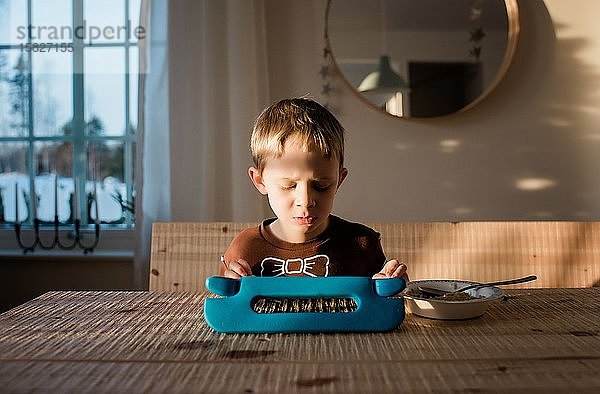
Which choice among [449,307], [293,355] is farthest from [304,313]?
[449,307]

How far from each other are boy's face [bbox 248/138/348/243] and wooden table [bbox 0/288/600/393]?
0.78 ft

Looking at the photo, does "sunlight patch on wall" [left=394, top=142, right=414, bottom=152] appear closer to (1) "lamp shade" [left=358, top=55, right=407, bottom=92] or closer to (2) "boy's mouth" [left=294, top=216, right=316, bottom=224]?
(1) "lamp shade" [left=358, top=55, right=407, bottom=92]

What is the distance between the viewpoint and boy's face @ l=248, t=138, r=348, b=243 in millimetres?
1186

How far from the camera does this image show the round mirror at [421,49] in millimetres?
2516

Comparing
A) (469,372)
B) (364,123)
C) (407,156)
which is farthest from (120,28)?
(469,372)

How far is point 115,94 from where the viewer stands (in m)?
2.80

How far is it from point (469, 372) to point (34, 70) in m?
2.41

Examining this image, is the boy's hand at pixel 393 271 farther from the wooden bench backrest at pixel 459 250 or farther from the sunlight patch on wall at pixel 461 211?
the sunlight patch on wall at pixel 461 211

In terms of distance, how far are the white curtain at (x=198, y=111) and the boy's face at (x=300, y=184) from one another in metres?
1.24

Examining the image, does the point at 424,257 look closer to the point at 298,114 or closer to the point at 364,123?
the point at 298,114

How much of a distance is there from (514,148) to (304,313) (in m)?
1.80

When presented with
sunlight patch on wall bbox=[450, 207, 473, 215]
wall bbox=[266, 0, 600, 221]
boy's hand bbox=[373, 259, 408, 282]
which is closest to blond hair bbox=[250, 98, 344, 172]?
boy's hand bbox=[373, 259, 408, 282]

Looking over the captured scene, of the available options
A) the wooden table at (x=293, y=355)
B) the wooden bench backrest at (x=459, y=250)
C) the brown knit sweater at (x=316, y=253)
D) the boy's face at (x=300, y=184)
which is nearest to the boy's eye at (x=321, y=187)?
the boy's face at (x=300, y=184)

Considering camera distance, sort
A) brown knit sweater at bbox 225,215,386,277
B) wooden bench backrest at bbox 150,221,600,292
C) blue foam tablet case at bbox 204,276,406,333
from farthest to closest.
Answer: wooden bench backrest at bbox 150,221,600,292 → brown knit sweater at bbox 225,215,386,277 → blue foam tablet case at bbox 204,276,406,333
